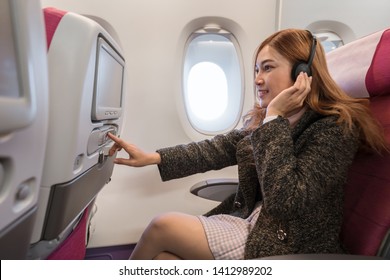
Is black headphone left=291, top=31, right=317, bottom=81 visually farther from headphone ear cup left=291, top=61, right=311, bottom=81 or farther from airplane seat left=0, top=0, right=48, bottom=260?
airplane seat left=0, top=0, right=48, bottom=260

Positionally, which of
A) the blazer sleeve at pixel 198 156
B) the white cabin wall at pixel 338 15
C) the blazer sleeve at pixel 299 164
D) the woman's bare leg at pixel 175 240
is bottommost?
the woman's bare leg at pixel 175 240

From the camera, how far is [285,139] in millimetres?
726

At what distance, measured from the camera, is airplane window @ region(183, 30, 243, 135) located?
1824 mm

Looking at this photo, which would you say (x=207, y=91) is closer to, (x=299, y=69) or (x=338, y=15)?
(x=338, y=15)

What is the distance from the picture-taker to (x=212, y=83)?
1925 millimetres

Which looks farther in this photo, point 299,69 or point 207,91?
point 207,91

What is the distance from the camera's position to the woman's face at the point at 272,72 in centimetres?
86

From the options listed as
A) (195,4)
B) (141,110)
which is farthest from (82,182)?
(195,4)

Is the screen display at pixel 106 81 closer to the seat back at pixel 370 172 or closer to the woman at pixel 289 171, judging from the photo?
the woman at pixel 289 171

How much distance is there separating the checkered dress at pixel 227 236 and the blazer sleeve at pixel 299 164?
6.8 inches

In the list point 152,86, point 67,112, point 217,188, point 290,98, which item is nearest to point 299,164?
point 290,98

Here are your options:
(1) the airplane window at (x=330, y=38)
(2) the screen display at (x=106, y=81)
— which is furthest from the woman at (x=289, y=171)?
(1) the airplane window at (x=330, y=38)

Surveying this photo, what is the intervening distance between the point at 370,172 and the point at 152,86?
1217 millimetres

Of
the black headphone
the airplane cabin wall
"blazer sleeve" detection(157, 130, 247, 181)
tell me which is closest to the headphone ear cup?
the black headphone
